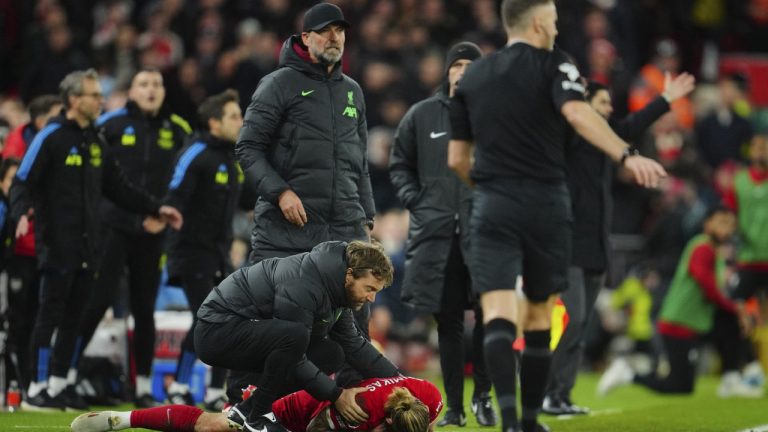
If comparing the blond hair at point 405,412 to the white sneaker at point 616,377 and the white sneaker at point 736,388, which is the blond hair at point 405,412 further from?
the white sneaker at point 736,388

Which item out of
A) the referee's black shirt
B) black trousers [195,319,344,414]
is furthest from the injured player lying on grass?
the referee's black shirt

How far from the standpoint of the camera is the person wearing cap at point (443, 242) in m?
10.1

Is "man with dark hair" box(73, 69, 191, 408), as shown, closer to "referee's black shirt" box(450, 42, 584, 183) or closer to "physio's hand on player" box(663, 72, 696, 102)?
"physio's hand on player" box(663, 72, 696, 102)

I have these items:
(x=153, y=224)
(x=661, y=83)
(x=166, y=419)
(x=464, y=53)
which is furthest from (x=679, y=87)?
(x=661, y=83)

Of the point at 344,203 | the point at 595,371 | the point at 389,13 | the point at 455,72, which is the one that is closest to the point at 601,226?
the point at 455,72

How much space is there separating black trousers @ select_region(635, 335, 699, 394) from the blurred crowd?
2.23 meters

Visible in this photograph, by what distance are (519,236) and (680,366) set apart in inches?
297

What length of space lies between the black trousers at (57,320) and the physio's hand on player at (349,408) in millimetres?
3445

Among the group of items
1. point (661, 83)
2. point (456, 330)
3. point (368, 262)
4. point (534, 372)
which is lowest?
point (456, 330)

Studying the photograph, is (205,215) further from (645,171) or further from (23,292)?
(645,171)

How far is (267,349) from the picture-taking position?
8133mm

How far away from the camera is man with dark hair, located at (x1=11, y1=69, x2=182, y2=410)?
10836 mm

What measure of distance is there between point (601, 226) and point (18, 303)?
4619mm

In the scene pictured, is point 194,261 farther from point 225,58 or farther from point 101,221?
point 225,58
